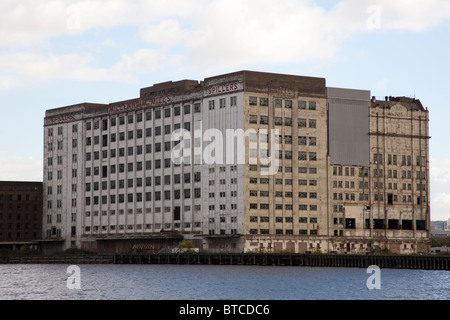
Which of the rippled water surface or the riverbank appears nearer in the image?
the rippled water surface

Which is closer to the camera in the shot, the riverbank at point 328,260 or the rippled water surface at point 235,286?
the rippled water surface at point 235,286

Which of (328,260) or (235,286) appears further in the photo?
(328,260)

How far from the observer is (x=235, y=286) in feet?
396

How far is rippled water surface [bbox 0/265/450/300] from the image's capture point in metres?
105

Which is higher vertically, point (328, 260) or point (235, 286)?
point (235, 286)

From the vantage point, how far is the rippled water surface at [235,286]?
105 metres
